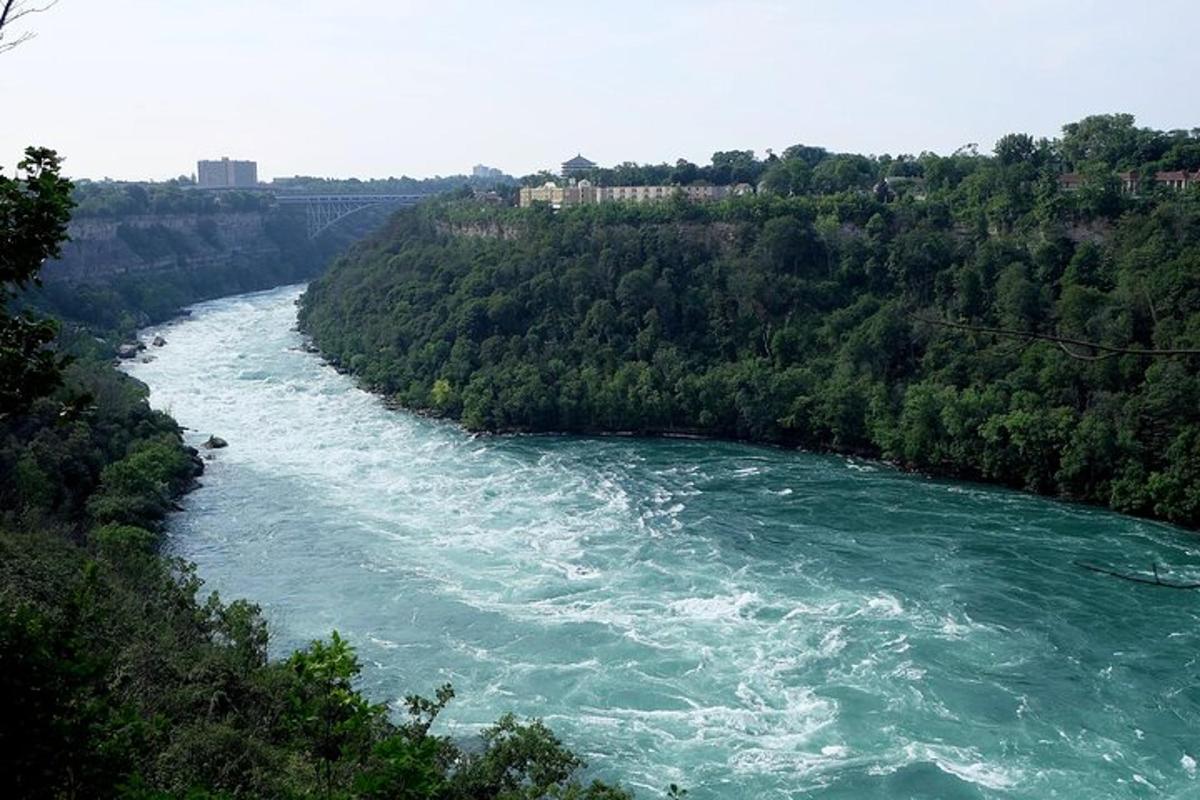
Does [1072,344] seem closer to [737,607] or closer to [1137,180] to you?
[737,607]

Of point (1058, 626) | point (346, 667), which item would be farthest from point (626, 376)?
point (346, 667)

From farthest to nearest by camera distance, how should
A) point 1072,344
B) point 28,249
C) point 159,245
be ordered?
point 159,245 < point 28,249 < point 1072,344

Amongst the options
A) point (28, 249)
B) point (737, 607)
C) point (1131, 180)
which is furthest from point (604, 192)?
point (28, 249)

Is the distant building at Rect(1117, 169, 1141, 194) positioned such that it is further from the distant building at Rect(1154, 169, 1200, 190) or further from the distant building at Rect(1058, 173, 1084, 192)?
the distant building at Rect(1058, 173, 1084, 192)

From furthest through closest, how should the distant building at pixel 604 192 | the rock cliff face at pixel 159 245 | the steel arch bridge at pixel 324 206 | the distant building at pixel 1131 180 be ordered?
the steel arch bridge at pixel 324 206 → the rock cliff face at pixel 159 245 → the distant building at pixel 604 192 → the distant building at pixel 1131 180

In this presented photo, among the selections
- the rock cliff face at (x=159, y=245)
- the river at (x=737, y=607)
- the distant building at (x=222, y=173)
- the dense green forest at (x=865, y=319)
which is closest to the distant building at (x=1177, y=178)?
the dense green forest at (x=865, y=319)

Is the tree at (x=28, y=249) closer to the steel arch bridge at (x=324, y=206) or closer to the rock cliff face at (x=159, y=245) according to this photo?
the rock cliff face at (x=159, y=245)
